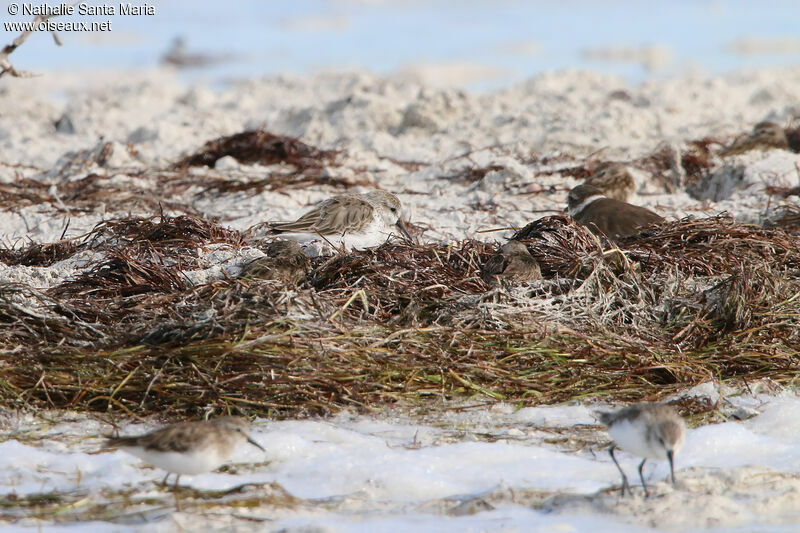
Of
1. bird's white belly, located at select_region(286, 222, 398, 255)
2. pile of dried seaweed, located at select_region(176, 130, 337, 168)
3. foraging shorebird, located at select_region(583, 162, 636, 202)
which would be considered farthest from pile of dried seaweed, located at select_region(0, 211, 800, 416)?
pile of dried seaweed, located at select_region(176, 130, 337, 168)

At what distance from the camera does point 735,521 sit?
336 cm

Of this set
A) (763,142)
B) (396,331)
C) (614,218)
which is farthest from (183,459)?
(763,142)

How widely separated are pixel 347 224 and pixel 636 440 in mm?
3908

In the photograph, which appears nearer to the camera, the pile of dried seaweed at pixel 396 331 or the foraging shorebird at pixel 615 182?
the pile of dried seaweed at pixel 396 331

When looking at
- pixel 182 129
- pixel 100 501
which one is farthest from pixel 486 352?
pixel 182 129

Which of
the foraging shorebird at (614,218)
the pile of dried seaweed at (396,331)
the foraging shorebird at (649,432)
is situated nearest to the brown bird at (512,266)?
the pile of dried seaweed at (396,331)

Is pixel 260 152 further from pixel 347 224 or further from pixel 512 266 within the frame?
pixel 512 266

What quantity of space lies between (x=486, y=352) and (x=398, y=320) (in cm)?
57

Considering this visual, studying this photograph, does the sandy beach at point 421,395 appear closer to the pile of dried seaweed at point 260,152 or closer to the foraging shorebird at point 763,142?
the pile of dried seaweed at point 260,152

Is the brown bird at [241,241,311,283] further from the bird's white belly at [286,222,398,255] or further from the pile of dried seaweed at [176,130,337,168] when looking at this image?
the pile of dried seaweed at [176,130,337,168]

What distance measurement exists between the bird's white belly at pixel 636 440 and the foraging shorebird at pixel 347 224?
11.4 ft

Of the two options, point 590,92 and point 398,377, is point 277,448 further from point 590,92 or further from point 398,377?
point 590,92

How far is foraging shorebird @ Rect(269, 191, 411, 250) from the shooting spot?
700 centimetres

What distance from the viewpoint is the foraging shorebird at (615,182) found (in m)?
9.51
